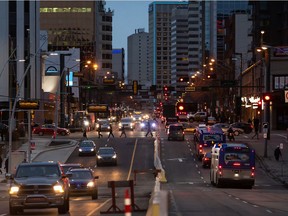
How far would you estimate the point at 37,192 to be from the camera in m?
24.0

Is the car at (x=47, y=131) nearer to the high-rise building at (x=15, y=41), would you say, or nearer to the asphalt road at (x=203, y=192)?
the high-rise building at (x=15, y=41)

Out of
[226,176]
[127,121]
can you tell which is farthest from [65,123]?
[226,176]

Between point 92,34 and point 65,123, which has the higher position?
point 92,34

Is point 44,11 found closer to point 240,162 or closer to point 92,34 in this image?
point 92,34

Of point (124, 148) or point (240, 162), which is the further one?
point (124, 148)

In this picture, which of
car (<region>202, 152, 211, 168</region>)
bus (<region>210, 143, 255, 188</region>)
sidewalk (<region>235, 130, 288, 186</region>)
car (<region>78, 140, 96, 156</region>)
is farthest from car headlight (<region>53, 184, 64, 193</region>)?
car (<region>78, 140, 96, 156</region>)

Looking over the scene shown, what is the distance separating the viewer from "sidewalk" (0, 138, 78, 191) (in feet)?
213

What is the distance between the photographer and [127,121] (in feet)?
346

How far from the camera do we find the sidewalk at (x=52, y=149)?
6500cm

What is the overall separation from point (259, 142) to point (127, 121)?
3310 cm

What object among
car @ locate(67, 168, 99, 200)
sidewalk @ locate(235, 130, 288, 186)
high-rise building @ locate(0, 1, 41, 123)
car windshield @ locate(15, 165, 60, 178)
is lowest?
sidewalk @ locate(235, 130, 288, 186)

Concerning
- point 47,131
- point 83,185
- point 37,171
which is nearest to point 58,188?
point 37,171

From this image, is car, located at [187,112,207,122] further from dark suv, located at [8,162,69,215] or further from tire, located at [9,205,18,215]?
→ tire, located at [9,205,18,215]

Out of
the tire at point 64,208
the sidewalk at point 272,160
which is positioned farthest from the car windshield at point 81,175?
the sidewalk at point 272,160
